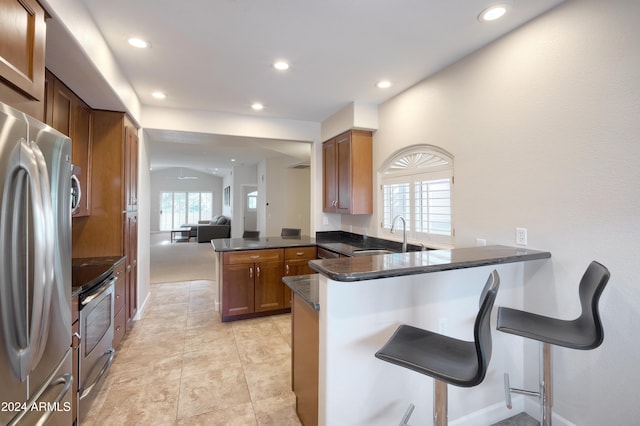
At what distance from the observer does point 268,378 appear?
93.6 inches

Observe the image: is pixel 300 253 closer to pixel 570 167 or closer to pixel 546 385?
pixel 546 385

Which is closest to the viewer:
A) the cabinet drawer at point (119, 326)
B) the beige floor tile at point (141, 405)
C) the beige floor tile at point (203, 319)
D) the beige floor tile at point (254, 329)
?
the beige floor tile at point (141, 405)

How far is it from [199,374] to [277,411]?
840 mm

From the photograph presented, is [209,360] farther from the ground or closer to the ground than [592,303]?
closer to the ground

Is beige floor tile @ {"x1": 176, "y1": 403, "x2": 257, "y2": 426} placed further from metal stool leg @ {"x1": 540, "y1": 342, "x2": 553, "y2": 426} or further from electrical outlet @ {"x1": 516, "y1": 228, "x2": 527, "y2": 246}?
electrical outlet @ {"x1": 516, "y1": 228, "x2": 527, "y2": 246}

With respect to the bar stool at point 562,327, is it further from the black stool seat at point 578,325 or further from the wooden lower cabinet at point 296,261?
the wooden lower cabinet at point 296,261

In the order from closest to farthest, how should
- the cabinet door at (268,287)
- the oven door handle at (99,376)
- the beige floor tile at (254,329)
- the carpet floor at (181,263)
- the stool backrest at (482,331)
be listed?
the stool backrest at (482,331)
the oven door handle at (99,376)
the beige floor tile at (254,329)
the cabinet door at (268,287)
the carpet floor at (181,263)

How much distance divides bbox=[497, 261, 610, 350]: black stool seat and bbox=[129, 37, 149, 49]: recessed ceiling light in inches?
120

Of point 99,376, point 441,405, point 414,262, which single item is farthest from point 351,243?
point 99,376

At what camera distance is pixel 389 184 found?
349 centimetres

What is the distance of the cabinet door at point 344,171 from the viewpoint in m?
3.68

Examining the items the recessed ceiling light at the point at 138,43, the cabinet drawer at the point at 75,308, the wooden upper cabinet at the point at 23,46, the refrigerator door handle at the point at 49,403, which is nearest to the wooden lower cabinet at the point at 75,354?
the cabinet drawer at the point at 75,308

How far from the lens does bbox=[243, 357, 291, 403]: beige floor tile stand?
219 cm

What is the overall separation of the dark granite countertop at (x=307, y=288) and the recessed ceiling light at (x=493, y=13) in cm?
201
